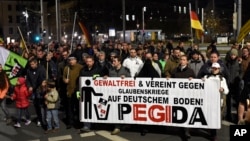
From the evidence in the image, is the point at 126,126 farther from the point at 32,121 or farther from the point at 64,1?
the point at 64,1

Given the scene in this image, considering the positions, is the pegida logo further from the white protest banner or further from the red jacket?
the red jacket

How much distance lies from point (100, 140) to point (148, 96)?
134 centimetres

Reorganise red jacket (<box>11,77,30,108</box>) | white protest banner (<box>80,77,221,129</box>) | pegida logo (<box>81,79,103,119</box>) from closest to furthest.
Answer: white protest banner (<box>80,77,221,129</box>), pegida logo (<box>81,79,103,119</box>), red jacket (<box>11,77,30,108</box>)

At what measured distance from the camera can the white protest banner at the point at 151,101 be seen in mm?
8500

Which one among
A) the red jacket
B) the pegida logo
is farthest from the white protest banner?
the red jacket

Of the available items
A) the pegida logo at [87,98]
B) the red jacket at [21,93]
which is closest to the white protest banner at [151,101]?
the pegida logo at [87,98]

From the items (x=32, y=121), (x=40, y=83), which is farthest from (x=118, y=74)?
(x=32, y=121)

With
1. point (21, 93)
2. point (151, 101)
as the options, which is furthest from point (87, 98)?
point (21, 93)

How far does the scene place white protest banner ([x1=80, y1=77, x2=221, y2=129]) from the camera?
335 inches

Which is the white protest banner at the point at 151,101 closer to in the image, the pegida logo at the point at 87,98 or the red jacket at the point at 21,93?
the pegida logo at the point at 87,98

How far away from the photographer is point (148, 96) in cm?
906

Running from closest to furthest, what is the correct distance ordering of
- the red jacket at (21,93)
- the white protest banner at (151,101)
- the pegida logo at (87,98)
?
the white protest banner at (151,101) < the pegida logo at (87,98) < the red jacket at (21,93)

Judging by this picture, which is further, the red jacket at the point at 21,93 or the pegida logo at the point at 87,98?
the red jacket at the point at 21,93

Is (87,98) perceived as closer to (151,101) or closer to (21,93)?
(151,101)
